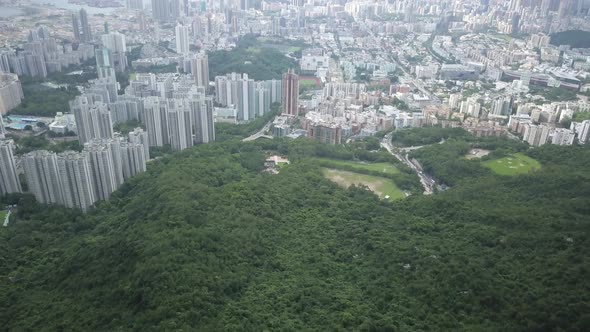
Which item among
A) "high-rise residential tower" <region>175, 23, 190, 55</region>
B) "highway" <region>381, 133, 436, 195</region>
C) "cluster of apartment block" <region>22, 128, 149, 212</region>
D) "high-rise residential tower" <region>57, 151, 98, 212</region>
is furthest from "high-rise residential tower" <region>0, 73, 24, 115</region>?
"highway" <region>381, 133, 436, 195</region>

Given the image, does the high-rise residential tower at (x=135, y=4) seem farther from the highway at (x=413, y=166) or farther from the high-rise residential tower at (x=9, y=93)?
the highway at (x=413, y=166)

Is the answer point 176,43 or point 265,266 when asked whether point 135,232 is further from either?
point 176,43

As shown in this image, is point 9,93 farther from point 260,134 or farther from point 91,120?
point 260,134

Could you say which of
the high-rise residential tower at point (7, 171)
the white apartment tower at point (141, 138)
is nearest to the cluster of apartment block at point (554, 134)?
the white apartment tower at point (141, 138)

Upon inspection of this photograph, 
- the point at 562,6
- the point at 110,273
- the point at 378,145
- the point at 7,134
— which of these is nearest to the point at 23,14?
the point at 7,134

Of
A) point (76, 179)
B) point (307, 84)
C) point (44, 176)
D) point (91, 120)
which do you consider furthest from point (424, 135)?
point (44, 176)
